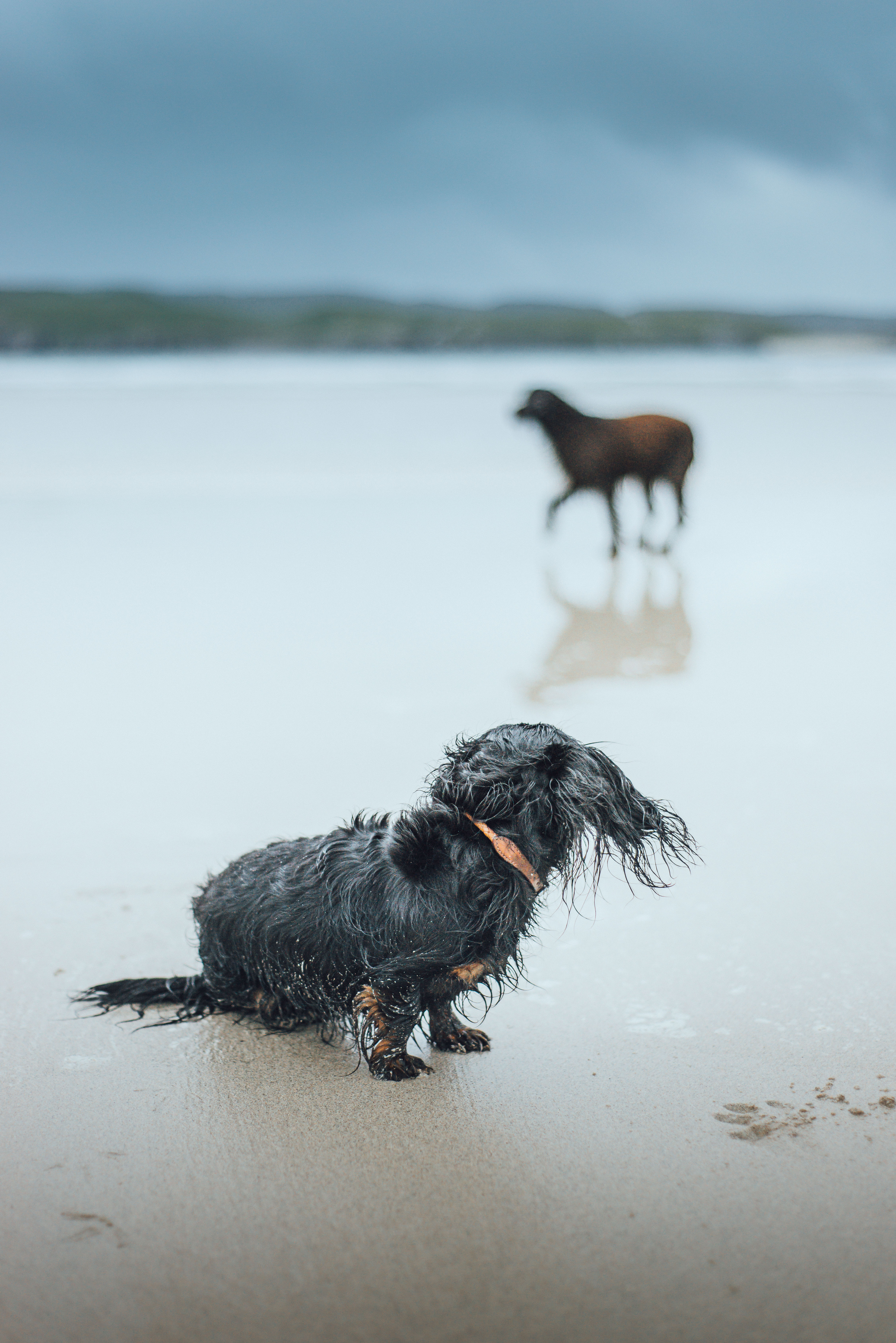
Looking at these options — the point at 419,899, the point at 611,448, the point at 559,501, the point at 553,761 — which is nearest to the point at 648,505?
the point at 611,448

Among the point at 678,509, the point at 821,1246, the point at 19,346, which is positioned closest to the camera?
the point at 821,1246

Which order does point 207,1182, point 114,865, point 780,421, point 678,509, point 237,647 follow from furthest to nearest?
point 780,421, point 678,509, point 237,647, point 114,865, point 207,1182

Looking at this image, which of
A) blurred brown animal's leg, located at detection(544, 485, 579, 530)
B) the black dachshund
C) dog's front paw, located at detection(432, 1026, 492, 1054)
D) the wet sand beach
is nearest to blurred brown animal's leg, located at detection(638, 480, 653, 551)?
Result: the wet sand beach

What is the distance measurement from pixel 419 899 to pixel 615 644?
3.54 m

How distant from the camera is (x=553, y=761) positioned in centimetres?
227

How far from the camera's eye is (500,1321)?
167 cm

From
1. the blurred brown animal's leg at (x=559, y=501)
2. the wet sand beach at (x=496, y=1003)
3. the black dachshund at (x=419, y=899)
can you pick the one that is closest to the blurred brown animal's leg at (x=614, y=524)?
the wet sand beach at (x=496, y=1003)

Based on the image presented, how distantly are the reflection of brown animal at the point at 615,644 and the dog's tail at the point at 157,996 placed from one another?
2432 mm

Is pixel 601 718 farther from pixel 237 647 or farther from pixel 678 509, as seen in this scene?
pixel 678 509

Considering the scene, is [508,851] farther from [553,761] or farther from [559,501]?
[559,501]

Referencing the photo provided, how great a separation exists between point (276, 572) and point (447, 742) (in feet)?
10.9

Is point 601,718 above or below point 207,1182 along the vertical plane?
above

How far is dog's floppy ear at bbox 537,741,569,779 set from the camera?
2.26 m

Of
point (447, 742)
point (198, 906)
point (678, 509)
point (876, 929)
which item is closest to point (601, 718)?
point (447, 742)
